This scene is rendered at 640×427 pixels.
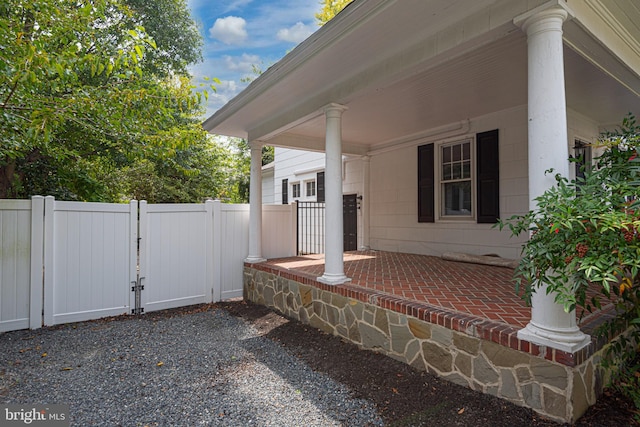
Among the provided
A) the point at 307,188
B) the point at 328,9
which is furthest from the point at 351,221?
the point at 328,9

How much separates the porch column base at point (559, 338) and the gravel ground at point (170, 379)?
121cm

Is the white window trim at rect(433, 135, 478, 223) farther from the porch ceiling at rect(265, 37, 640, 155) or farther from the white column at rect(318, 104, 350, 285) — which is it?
the white column at rect(318, 104, 350, 285)

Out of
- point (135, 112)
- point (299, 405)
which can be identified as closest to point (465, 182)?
point (299, 405)

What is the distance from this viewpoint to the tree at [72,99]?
314 centimetres

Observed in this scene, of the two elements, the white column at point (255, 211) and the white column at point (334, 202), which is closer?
the white column at point (334, 202)

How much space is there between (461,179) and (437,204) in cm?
64

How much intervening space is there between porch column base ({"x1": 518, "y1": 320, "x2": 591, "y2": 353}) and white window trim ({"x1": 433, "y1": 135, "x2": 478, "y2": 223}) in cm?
379

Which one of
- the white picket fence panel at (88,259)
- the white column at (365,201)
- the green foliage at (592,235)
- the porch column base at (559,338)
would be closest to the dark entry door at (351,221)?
the white column at (365,201)

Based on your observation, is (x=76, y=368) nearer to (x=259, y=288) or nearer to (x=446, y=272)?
(x=259, y=288)

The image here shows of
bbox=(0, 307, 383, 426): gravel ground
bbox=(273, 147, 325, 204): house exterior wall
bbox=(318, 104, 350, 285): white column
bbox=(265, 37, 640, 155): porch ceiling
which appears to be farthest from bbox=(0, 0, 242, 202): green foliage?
bbox=(273, 147, 325, 204): house exterior wall

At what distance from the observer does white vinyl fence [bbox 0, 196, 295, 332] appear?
4246 mm

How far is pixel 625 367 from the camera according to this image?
2410 mm

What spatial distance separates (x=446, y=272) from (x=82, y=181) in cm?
726

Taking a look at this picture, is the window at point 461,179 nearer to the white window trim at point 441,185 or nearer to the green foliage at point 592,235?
the white window trim at point 441,185
